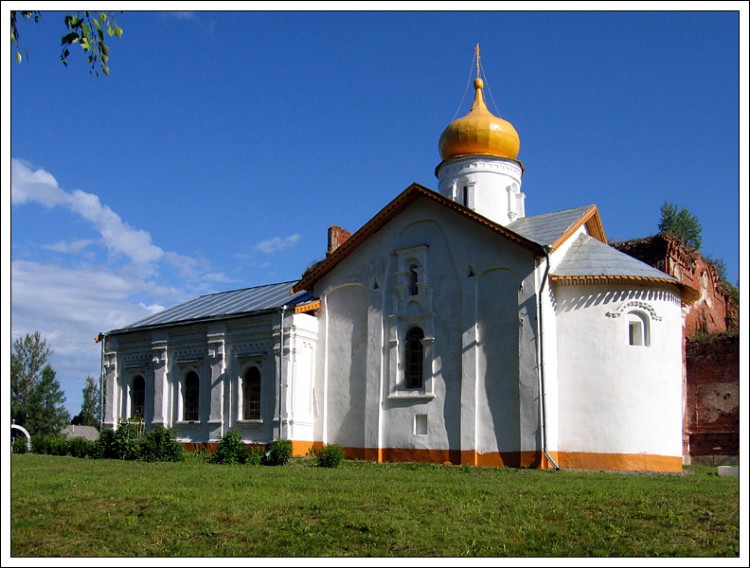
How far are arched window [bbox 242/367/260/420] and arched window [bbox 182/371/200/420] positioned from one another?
248 cm

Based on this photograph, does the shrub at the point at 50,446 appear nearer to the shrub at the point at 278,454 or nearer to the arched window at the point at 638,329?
the shrub at the point at 278,454

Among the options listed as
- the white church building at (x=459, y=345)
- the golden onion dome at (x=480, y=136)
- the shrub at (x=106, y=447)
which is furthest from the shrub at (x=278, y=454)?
the golden onion dome at (x=480, y=136)

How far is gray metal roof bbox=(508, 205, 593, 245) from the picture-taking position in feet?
72.6

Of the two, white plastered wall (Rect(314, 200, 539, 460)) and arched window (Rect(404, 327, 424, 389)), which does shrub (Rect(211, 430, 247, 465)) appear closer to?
white plastered wall (Rect(314, 200, 539, 460))

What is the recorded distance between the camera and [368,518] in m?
10.9

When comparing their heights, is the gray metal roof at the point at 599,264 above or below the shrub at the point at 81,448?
above

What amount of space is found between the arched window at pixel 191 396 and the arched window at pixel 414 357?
26.8ft

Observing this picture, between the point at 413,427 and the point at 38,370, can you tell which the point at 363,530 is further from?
the point at 38,370

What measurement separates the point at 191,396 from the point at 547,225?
13.0m

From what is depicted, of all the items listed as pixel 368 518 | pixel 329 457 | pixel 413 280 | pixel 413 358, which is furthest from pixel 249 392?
pixel 368 518

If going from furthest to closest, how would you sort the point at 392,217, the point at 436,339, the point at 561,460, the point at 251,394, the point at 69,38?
1. the point at 251,394
2. the point at 392,217
3. the point at 436,339
4. the point at 561,460
5. the point at 69,38

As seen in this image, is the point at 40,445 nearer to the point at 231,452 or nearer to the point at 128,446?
the point at 128,446

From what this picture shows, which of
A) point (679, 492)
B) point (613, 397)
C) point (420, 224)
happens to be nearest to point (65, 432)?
point (420, 224)

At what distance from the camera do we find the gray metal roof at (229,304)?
26922 millimetres
